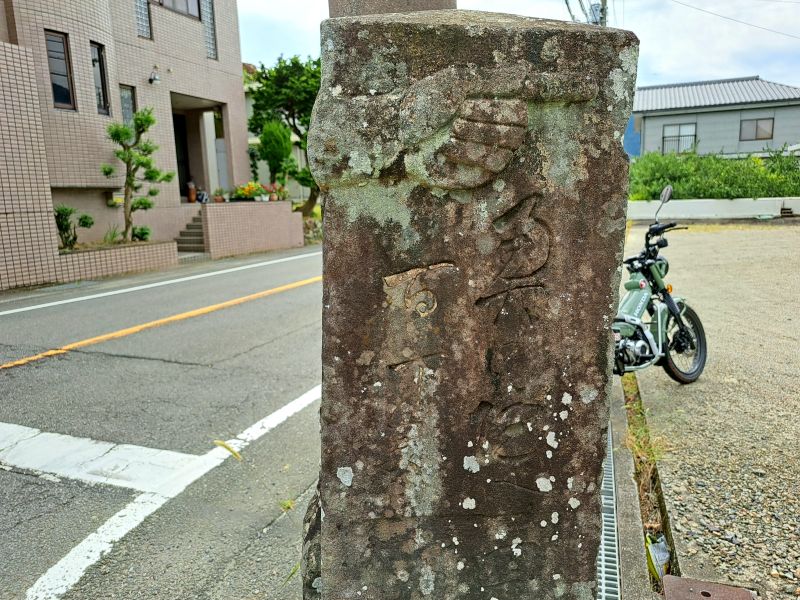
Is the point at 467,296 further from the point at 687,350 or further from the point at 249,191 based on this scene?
the point at 249,191

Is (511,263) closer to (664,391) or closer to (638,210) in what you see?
(664,391)

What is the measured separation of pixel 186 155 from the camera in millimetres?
20375

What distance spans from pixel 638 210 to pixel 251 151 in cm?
1306

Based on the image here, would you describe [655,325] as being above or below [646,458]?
above

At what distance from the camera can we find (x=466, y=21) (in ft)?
5.83

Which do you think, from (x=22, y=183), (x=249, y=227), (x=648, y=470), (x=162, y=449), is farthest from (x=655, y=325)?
(x=249, y=227)

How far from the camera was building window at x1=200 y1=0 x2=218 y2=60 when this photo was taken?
1808 cm

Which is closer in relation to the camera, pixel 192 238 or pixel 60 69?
pixel 60 69

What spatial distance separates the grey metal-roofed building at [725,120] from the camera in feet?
85.0

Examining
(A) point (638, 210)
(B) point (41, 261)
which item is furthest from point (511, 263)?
(A) point (638, 210)

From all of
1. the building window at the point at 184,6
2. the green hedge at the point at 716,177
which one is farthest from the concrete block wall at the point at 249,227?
the green hedge at the point at 716,177

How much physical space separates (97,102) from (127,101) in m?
1.61

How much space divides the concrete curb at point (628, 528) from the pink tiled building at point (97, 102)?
1032 centimetres

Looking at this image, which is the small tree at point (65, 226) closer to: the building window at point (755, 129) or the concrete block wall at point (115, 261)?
the concrete block wall at point (115, 261)
